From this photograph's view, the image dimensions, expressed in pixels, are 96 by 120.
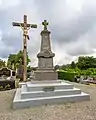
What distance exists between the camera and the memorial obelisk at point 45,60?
8.68 m

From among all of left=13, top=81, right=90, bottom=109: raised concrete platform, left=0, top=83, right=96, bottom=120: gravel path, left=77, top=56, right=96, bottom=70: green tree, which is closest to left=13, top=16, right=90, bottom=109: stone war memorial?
left=13, top=81, right=90, bottom=109: raised concrete platform

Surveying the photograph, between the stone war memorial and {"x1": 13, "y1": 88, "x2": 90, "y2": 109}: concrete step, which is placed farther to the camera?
the stone war memorial

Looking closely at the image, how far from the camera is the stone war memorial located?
6.26 meters

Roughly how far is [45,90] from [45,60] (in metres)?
2.51

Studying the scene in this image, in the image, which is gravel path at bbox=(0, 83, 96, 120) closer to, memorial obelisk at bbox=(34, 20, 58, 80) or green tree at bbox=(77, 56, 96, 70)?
memorial obelisk at bbox=(34, 20, 58, 80)

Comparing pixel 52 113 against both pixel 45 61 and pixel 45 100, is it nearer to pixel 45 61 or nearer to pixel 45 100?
pixel 45 100

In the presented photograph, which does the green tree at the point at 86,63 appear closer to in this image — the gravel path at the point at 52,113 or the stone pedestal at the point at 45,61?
the stone pedestal at the point at 45,61

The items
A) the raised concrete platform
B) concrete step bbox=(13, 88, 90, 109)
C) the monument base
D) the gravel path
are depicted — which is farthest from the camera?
the monument base

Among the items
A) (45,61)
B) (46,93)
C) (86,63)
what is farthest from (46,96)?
(86,63)

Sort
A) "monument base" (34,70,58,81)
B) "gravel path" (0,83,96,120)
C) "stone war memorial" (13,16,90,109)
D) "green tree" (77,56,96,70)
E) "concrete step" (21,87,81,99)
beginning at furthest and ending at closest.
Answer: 1. "green tree" (77,56,96,70)
2. "monument base" (34,70,58,81)
3. "concrete step" (21,87,81,99)
4. "stone war memorial" (13,16,90,109)
5. "gravel path" (0,83,96,120)

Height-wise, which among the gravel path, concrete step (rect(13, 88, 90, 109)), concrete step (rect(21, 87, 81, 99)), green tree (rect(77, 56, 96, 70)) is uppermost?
green tree (rect(77, 56, 96, 70))

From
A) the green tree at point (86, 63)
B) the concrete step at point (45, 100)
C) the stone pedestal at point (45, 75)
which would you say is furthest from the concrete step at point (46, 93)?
the green tree at point (86, 63)

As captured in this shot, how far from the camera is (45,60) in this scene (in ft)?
29.8

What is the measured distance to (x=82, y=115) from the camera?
487 cm
